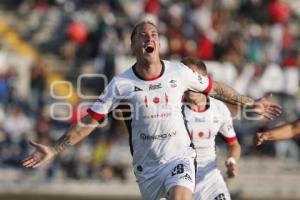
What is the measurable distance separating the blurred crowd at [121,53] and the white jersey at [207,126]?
6.95 m

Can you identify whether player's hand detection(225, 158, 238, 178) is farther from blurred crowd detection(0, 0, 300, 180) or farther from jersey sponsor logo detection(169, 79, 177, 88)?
blurred crowd detection(0, 0, 300, 180)

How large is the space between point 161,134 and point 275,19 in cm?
1314

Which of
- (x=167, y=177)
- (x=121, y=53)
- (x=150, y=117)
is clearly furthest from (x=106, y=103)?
(x=121, y=53)

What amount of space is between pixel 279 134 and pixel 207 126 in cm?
144


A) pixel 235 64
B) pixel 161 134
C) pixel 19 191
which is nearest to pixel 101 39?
pixel 235 64

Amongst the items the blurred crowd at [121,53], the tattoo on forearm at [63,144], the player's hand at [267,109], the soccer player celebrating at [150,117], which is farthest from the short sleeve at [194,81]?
the blurred crowd at [121,53]

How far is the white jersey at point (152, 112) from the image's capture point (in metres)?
8.13

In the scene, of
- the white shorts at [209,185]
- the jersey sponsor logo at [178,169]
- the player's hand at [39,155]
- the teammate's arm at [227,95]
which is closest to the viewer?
the player's hand at [39,155]

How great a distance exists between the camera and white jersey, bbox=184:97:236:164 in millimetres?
9438

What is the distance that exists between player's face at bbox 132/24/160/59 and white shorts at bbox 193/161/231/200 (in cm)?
178

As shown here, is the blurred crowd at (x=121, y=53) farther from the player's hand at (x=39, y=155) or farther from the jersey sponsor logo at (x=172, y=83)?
the player's hand at (x=39, y=155)

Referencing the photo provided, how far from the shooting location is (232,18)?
834 inches

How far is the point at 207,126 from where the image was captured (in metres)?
9.50

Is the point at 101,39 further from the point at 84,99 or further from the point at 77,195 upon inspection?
the point at 77,195
